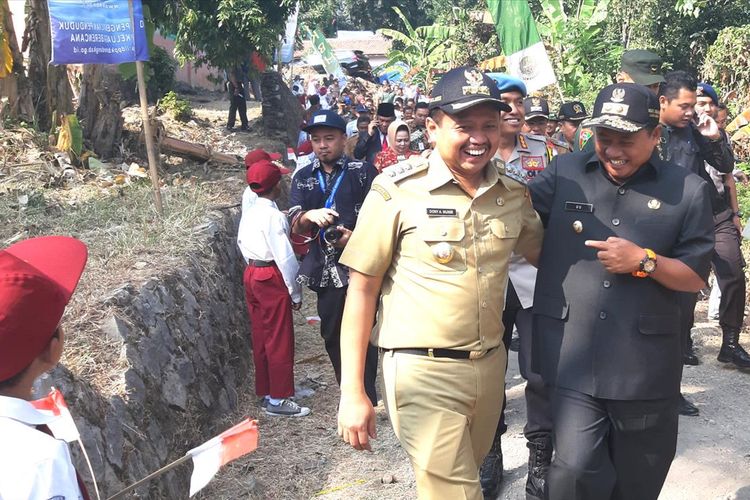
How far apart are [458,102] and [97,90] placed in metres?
10.1

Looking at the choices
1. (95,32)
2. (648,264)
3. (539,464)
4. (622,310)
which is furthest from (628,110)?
(95,32)

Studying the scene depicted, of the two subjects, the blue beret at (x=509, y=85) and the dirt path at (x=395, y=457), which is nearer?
the dirt path at (x=395, y=457)

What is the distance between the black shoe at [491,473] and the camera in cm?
431

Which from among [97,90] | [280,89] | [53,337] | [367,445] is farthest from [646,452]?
[280,89]

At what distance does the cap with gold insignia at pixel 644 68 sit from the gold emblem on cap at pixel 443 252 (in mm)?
2595

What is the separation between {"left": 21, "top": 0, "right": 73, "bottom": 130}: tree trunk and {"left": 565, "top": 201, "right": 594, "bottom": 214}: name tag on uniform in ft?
30.9

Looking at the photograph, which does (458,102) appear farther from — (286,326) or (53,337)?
(286,326)

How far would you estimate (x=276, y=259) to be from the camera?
228 inches

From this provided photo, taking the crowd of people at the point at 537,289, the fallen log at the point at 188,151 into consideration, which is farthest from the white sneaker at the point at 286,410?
the fallen log at the point at 188,151

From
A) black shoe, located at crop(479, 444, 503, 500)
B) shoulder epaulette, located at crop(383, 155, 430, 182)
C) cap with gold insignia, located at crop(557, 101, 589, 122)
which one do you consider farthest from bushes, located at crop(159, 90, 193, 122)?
shoulder epaulette, located at crop(383, 155, 430, 182)

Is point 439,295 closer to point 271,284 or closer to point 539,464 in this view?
point 539,464

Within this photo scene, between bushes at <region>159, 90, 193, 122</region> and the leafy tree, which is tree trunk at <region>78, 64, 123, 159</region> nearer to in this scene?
the leafy tree

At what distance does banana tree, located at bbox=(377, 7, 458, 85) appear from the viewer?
2691 centimetres

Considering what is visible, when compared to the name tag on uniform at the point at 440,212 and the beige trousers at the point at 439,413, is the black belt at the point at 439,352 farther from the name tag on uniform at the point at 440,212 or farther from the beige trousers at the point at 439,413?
the name tag on uniform at the point at 440,212
